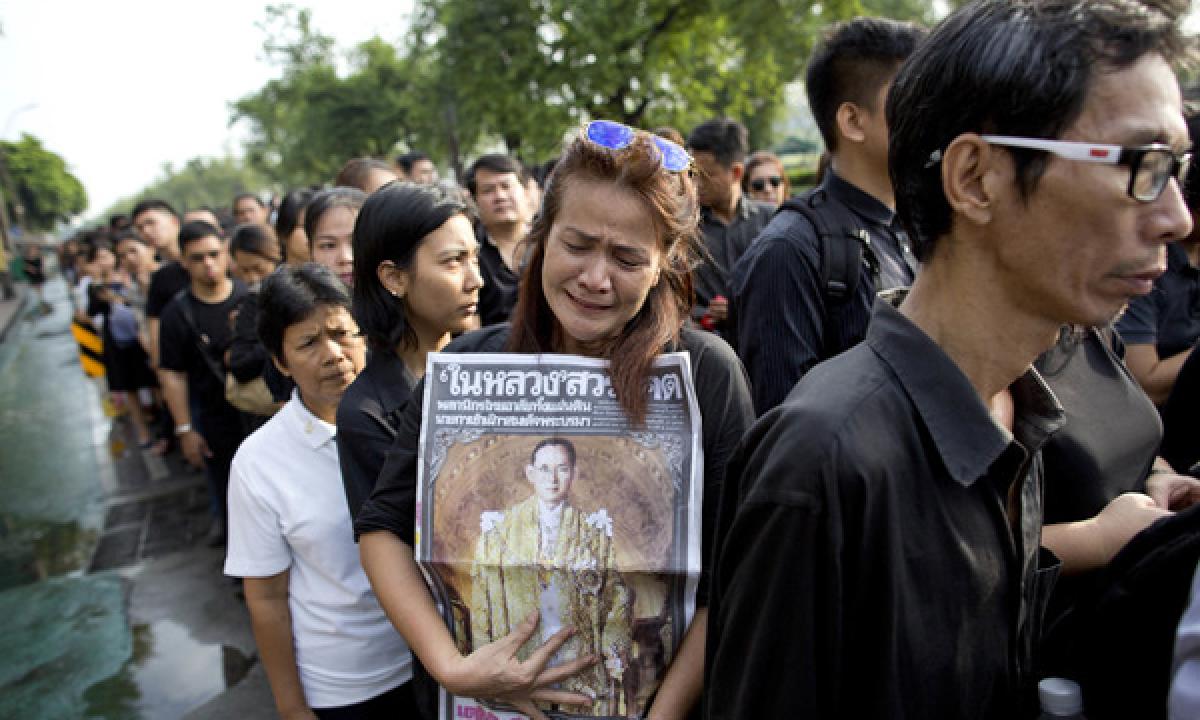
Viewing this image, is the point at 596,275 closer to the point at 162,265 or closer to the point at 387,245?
the point at 387,245

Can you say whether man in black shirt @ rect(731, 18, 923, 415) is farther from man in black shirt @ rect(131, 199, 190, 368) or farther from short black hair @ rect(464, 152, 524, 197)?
man in black shirt @ rect(131, 199, 190, 368)

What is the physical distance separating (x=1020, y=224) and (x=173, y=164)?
401 feet

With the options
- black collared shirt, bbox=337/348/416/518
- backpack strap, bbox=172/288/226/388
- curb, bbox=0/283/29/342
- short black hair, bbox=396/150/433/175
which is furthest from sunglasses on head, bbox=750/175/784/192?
curb, bbox=0/283/29/342

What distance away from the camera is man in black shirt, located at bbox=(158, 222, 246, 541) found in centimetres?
433

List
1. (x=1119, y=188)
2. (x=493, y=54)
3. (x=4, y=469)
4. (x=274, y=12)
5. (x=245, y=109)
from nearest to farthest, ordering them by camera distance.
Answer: (x=1119, y=188), (x=4, y=469), (x=493, y=54), (x=274, y=12), (x=245, y=109)

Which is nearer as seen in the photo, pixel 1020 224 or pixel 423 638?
pixel 1020 224

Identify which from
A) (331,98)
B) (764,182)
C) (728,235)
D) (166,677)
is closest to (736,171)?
(728,235)

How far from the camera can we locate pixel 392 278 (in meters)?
1.95

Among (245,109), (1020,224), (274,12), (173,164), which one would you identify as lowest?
(1020,224)

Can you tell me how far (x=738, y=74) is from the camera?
16.7 m

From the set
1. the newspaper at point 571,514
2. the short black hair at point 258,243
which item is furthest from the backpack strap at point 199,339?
the newspaper at point 571,514

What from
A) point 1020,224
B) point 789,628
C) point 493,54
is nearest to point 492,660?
point 789,628

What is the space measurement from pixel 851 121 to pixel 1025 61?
1.37 meters

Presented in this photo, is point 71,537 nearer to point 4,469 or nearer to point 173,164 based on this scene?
point 4,469
